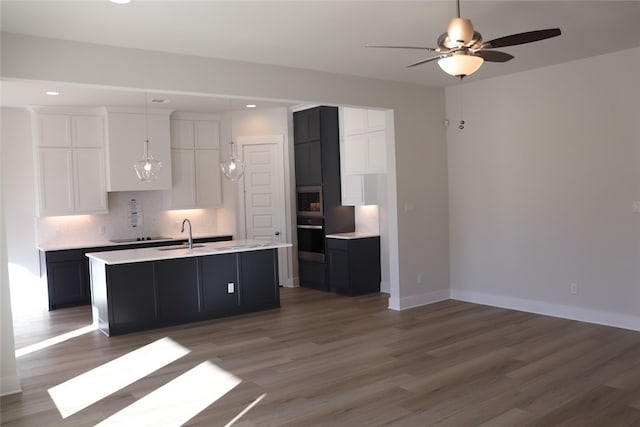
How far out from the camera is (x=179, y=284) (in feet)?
20.5

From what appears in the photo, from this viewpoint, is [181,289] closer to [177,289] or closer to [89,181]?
[177,289]

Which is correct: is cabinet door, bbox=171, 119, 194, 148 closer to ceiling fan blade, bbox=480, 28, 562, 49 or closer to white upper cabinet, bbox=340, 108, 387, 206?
white upper cabinet, bbox=340, 108, 387, 206

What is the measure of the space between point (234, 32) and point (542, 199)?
152 inches

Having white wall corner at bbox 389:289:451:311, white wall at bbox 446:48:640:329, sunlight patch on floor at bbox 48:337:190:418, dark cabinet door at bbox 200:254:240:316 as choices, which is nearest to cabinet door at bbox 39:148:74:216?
dark cabinet door at bbox 200:254:240:316

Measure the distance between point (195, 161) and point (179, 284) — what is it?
2.88m

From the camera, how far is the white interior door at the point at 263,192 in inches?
332

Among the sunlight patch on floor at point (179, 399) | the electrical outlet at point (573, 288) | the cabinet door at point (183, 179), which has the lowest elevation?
the sunlight patch on floor at point (179, 399)

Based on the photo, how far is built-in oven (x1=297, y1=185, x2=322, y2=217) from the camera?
8031 millimetres

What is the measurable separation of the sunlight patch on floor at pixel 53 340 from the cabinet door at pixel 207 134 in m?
3.47

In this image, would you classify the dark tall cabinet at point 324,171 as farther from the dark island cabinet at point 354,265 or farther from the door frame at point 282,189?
the door frame at point 282,189

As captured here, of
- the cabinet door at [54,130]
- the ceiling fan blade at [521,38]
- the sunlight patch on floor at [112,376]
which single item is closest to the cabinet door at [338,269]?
the sunlight patch on floor at [112,376]

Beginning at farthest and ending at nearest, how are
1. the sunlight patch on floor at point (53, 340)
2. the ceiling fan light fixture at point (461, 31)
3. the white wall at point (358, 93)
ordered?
1. the sunlight patch on floor at point (53, 340)
2. the white wall at point (358, 93)
3. the ceiling fan light fixture at point (461, 31)

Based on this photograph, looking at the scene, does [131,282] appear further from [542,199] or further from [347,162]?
[542,199]

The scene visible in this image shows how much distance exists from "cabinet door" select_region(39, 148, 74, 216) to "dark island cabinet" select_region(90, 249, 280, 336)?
1.68m
